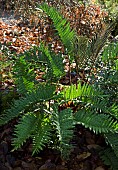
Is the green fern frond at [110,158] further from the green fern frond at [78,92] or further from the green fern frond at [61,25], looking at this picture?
the green fern frond at [61,25]

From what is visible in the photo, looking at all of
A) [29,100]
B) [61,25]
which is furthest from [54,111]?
[61,25]

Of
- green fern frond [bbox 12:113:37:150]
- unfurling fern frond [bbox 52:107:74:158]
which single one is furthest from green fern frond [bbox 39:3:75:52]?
green fern frond [bbox 12:113:37:150]

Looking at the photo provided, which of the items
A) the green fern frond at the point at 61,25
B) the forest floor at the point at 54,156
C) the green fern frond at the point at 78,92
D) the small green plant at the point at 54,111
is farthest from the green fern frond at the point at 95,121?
the green fern frond at the point at 61,25

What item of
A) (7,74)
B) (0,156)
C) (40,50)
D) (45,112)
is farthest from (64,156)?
(7,74)

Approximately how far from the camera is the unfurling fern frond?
2.42m

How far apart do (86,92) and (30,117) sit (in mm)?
423

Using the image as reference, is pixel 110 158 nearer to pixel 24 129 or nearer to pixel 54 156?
pixel 54 156

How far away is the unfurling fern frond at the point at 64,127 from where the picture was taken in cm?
242

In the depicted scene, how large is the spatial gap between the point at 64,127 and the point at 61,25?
95 centimetres

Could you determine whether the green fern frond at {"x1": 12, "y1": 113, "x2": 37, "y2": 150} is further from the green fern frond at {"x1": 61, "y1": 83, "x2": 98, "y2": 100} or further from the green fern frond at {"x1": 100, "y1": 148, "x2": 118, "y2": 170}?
the green fern frond at {"x1": 100, "y1": 148, "x2": 118, "y2": 170}

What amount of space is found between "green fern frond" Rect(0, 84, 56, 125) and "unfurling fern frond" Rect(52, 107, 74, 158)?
119mm

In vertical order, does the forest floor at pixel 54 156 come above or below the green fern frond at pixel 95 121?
below

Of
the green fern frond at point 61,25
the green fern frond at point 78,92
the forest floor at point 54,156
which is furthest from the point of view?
the green fern frond at point 61,25

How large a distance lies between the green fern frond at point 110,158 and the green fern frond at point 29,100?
58cm
